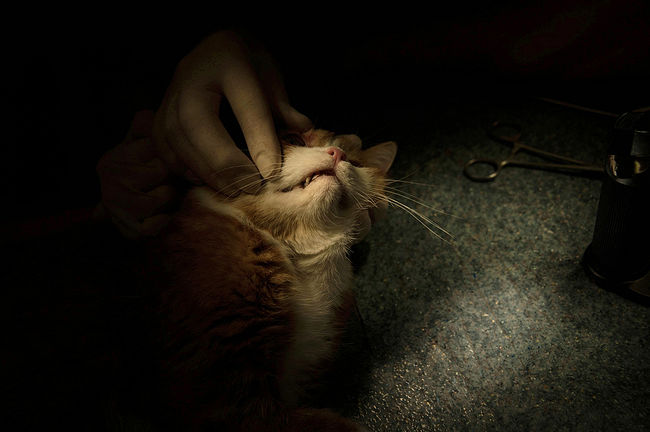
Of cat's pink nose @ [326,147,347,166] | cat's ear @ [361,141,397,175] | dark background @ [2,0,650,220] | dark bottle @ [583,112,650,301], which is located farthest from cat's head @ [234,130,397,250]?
dark bottle @ [583,112,650,301]

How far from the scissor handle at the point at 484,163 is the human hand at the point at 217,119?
448 millimetres

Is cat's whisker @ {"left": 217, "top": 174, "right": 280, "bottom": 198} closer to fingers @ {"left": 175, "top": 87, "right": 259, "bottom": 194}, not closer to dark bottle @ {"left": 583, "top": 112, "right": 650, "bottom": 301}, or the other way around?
fingers @ {"left": 175, "top": 87, "right": 259, "bottom": 194}

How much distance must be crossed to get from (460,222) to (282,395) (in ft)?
1.56

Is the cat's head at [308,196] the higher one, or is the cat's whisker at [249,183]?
the cat's whisker at [249,183]

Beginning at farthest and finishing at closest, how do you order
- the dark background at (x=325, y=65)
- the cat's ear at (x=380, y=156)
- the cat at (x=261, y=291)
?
the cat's ear at (x=380, y=156)
the dark background at (x=325, y=65)
the cat at (x=261, y=291)

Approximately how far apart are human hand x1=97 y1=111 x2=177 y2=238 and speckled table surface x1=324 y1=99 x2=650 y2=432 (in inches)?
14.8

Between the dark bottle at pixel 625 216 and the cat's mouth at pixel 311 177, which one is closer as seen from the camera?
the dark bottle at pixel 625 216

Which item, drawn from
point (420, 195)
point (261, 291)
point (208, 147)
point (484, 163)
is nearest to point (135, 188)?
point (208, 147)

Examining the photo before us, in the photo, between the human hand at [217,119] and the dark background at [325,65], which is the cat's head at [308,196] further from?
the dark background at [325,65]

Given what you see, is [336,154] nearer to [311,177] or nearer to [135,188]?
[311,177]

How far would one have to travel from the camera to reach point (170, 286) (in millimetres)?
555

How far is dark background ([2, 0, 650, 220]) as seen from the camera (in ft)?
2.10

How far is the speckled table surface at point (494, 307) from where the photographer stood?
573 mm

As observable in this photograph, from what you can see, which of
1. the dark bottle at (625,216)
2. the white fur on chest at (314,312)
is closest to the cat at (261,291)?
the white fur on chest at (314,312)
